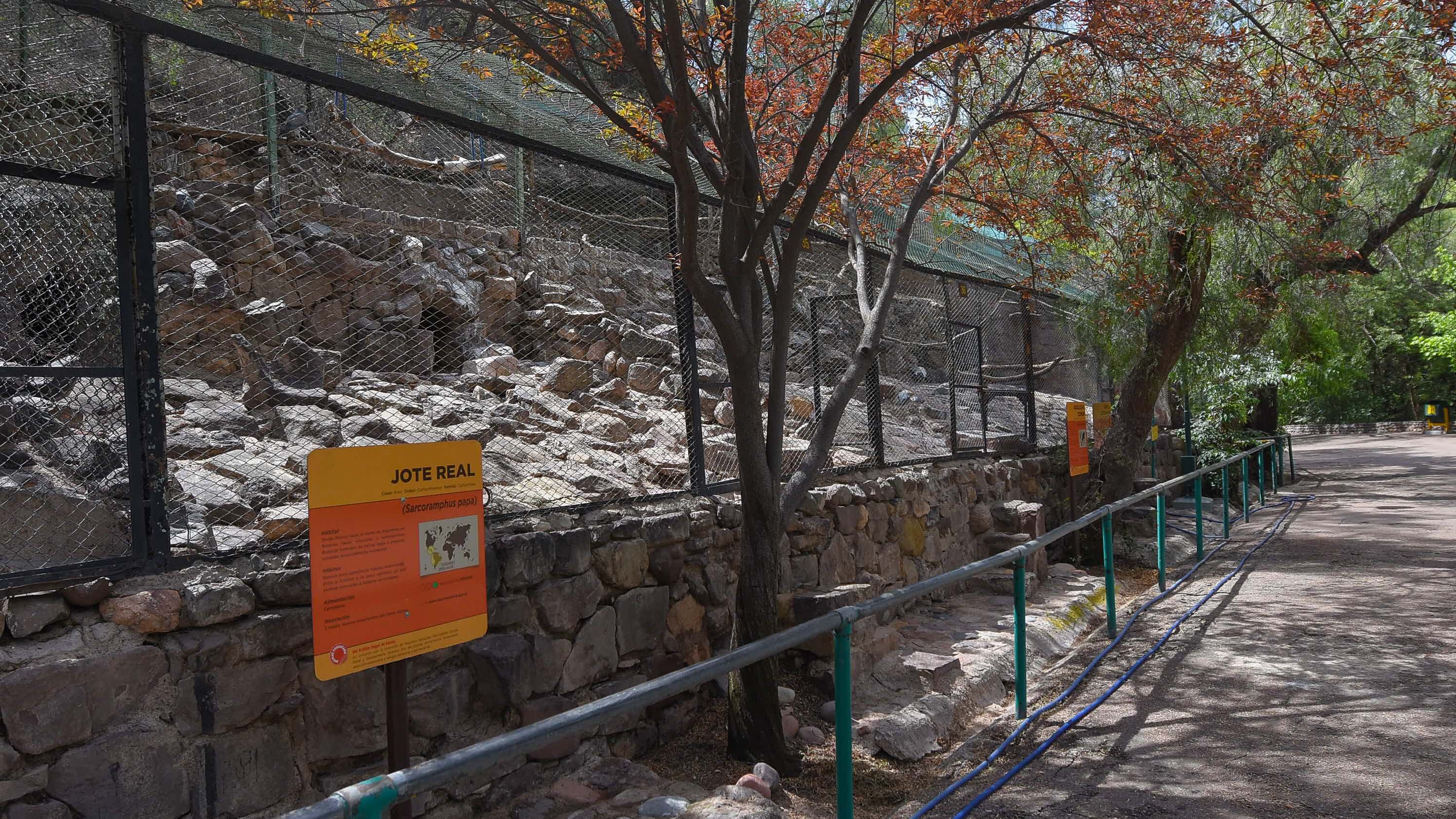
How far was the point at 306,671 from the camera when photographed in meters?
3.46

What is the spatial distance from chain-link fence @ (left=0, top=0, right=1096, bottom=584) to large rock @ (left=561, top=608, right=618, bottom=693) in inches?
23.3

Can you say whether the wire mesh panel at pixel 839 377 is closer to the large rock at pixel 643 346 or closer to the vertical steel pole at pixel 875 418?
the vertical steel pole at pixel 875 418

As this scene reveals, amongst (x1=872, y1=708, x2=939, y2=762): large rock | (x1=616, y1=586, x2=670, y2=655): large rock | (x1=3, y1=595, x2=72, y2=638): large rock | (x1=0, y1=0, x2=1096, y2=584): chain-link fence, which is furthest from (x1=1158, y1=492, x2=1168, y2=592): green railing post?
(x1=3, y1=595, x2=72, y2=638): large rock

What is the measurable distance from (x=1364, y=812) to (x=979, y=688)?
255cm

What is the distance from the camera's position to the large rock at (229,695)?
3131 millimetres

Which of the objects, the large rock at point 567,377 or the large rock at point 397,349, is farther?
the large rock at point 567,377

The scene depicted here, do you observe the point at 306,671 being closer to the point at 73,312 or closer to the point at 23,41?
the point at 73,312

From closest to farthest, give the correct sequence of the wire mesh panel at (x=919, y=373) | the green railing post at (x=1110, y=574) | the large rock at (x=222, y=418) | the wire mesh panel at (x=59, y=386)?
1. the wire mesh panel at (x=59, y=386)
2. the large rock at (x=222, y=418)
3. the green railing post at (x=1110, y=574)
4. the wire mesh panel at (x=919, y=373)

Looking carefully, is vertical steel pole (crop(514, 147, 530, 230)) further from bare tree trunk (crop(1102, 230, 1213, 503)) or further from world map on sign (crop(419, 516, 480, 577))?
bare tree trunk (crop(1102, 230, 1213, 503))

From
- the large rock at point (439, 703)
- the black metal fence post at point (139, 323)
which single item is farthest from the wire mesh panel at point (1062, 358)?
the black metal fence post at point (139, 323)

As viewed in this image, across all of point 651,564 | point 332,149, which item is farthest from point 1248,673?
point 332,149

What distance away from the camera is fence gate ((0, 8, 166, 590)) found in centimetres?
316

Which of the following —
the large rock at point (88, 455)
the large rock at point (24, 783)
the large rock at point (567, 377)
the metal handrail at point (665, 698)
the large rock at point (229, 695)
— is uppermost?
the large rock at point (567, 377)

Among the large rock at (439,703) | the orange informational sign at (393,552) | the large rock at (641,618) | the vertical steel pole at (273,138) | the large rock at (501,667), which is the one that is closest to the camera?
the orange informational sign at (393,552)
